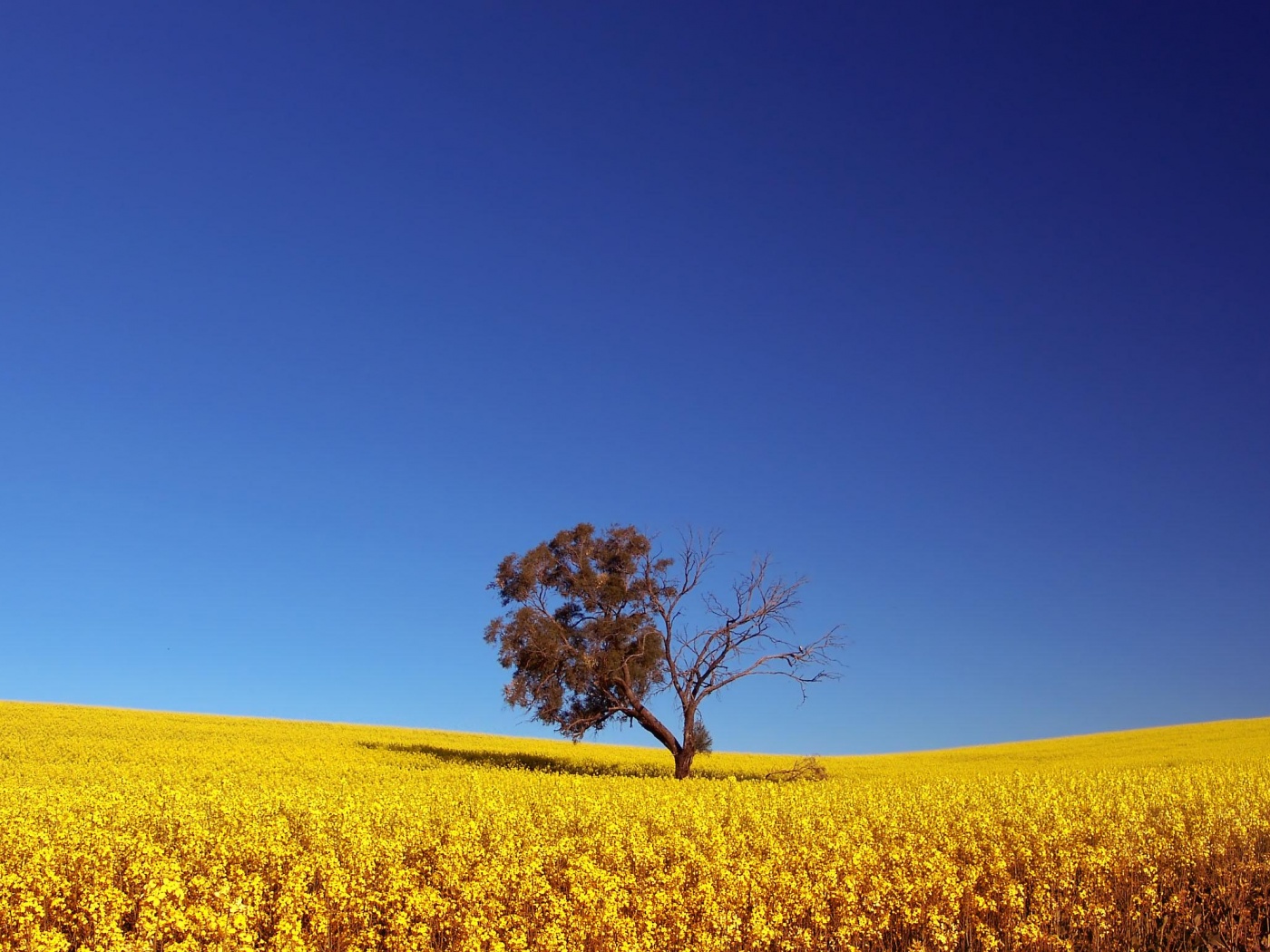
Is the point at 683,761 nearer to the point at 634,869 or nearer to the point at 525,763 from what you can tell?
the point at 525,763

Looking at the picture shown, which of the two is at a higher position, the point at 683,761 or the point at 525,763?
the point at 683,761

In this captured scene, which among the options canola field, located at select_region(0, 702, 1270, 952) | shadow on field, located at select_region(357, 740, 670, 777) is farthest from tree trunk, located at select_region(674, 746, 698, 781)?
canola field, located at select_region(0, 702, 1270, 952)

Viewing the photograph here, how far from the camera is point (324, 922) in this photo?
8.38 metres

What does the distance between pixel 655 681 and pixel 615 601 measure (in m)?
2.97

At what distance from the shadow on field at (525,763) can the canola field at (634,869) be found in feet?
43.7

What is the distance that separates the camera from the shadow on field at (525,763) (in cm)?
3212

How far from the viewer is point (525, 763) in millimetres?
34625

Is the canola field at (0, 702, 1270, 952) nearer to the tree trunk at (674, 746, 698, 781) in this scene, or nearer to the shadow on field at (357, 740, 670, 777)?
the tree trunk at (674, 746, 698, 781)

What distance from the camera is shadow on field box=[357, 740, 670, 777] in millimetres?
32125

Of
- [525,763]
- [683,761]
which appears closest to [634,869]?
[683,761]

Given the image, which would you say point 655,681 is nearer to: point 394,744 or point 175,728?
point 394,744

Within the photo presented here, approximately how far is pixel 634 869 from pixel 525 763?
24895mm

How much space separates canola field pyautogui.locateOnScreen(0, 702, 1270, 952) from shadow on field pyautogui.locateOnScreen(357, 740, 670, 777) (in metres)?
13.3

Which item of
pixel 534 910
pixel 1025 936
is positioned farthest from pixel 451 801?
pixel 1025 936
